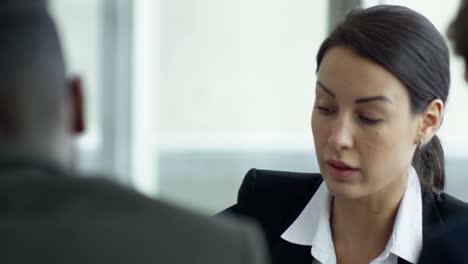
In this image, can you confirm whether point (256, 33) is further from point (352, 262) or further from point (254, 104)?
point (352, 262)

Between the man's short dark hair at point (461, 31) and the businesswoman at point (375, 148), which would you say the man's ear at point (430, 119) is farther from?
the man's short dark hair at point (461, 31)

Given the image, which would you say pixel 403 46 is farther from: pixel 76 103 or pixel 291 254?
pixel 76 103

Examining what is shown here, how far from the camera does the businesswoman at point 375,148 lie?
167 centimetres

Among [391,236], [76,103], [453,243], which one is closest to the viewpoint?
[76,103]

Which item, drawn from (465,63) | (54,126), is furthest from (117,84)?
(54,126)

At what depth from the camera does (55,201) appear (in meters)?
0.72

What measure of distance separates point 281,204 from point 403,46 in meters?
0.51

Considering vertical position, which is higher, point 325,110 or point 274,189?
point 325,110

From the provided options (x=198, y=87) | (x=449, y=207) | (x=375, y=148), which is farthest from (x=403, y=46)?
(x=198, y=87)

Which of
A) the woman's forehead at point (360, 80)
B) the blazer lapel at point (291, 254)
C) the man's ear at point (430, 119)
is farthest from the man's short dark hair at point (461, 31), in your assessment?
the blazer lapel at point (291, 254)

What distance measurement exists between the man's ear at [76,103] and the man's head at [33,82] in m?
0.02

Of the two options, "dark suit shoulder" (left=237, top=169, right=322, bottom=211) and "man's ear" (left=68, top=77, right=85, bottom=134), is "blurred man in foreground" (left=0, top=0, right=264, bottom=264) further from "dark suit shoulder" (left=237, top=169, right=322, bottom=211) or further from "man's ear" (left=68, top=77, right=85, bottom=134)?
"dark suit shoulder" (left=237, top=169, right=322, bottom=211)

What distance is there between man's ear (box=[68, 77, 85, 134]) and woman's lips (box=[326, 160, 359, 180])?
945 millimetres

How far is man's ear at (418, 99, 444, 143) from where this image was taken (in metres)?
1.76
